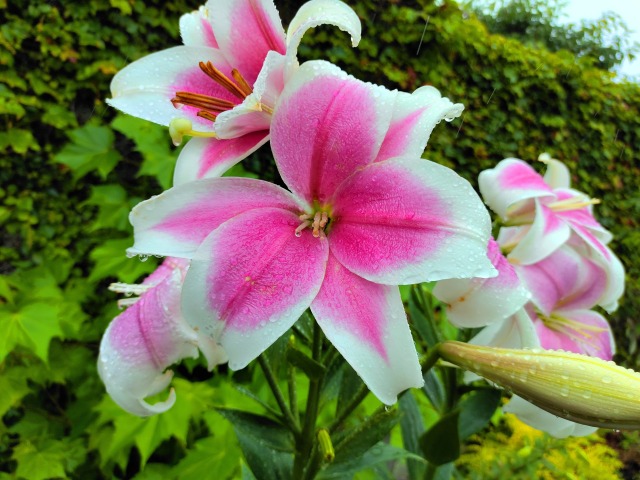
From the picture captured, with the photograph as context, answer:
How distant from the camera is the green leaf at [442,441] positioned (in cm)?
53

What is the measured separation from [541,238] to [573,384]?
0.26 m

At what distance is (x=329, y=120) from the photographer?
0.33m

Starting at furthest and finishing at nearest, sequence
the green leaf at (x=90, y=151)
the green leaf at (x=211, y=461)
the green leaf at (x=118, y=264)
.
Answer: the green leaf at (x=90, y=151) < the green leaf at (x=118, y=264) < the green leaf at (x=211, y=461)

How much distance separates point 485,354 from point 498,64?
2.40 metres

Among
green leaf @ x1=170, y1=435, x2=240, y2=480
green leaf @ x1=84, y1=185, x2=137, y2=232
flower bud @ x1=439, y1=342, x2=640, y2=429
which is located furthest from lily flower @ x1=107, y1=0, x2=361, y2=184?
green leaf @ x1=84, y1=185, x2=137, y2=232

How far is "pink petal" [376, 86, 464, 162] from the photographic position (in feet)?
1.09

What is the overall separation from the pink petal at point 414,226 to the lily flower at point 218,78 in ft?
0.27

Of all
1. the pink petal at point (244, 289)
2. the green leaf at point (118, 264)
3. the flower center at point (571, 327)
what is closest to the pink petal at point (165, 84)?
the pink petal at point (244, 289)

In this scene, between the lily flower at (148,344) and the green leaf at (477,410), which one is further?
the green leaf at (477,410)

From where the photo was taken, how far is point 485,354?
14.2 inches

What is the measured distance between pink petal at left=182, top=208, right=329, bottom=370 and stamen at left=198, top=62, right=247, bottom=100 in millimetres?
109

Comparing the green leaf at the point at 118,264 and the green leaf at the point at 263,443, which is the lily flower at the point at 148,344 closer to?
the green leaf at the point at 263,443

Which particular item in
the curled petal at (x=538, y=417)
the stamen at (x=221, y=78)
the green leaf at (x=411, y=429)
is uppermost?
the stamen at (x=221, y=78)

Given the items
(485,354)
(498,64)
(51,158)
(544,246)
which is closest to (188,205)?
(485,354)
